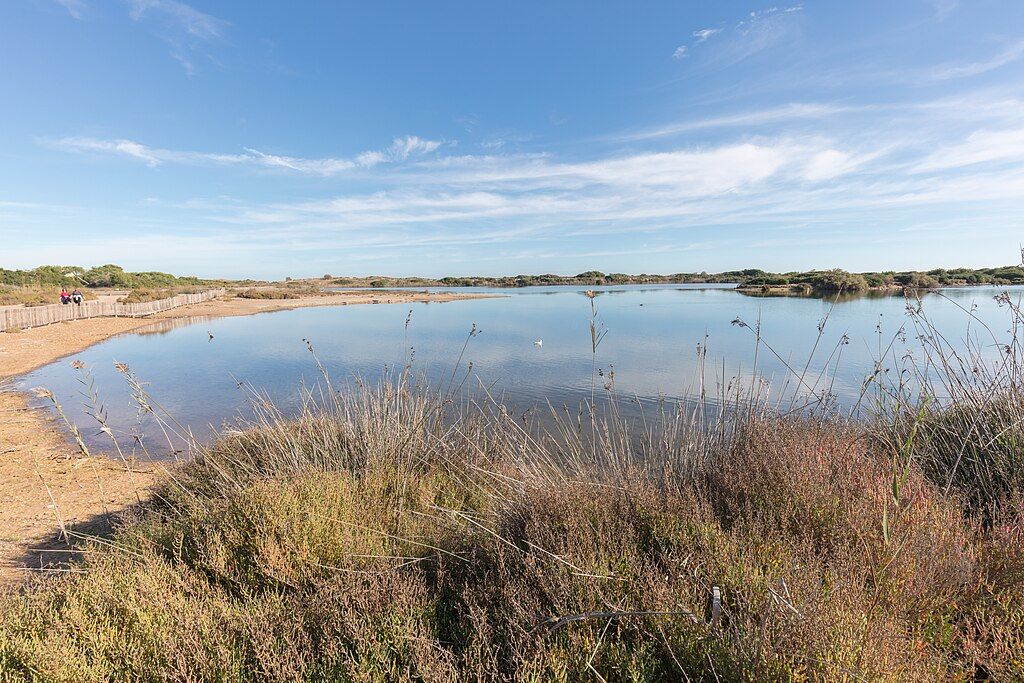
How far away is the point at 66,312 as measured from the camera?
25031mm

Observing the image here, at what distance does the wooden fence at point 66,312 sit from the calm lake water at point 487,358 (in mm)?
4086

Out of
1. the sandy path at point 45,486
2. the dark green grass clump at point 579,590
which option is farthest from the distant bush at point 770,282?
the sandy path at point 45,486

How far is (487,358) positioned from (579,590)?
12.8 m

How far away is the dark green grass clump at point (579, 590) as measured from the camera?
1.78 meters

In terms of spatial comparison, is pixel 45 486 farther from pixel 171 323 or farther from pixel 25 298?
pixel 25 298

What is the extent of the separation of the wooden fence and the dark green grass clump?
2666 centimetres

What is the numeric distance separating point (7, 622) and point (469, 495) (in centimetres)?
301

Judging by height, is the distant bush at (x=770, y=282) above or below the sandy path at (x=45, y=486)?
above

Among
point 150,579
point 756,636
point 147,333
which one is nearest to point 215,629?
point 150,579

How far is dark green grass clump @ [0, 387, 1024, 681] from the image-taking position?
1.78 m

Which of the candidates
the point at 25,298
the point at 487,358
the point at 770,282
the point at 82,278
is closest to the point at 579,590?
the point at 487,358

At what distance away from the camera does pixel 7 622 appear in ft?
7.48

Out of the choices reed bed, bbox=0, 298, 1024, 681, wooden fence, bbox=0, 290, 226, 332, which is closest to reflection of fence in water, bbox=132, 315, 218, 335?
wooden fence, bbox=0, 290, 226, 332

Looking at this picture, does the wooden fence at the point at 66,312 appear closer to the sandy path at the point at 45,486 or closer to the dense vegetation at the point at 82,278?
the sandy path at the point at 45,486
